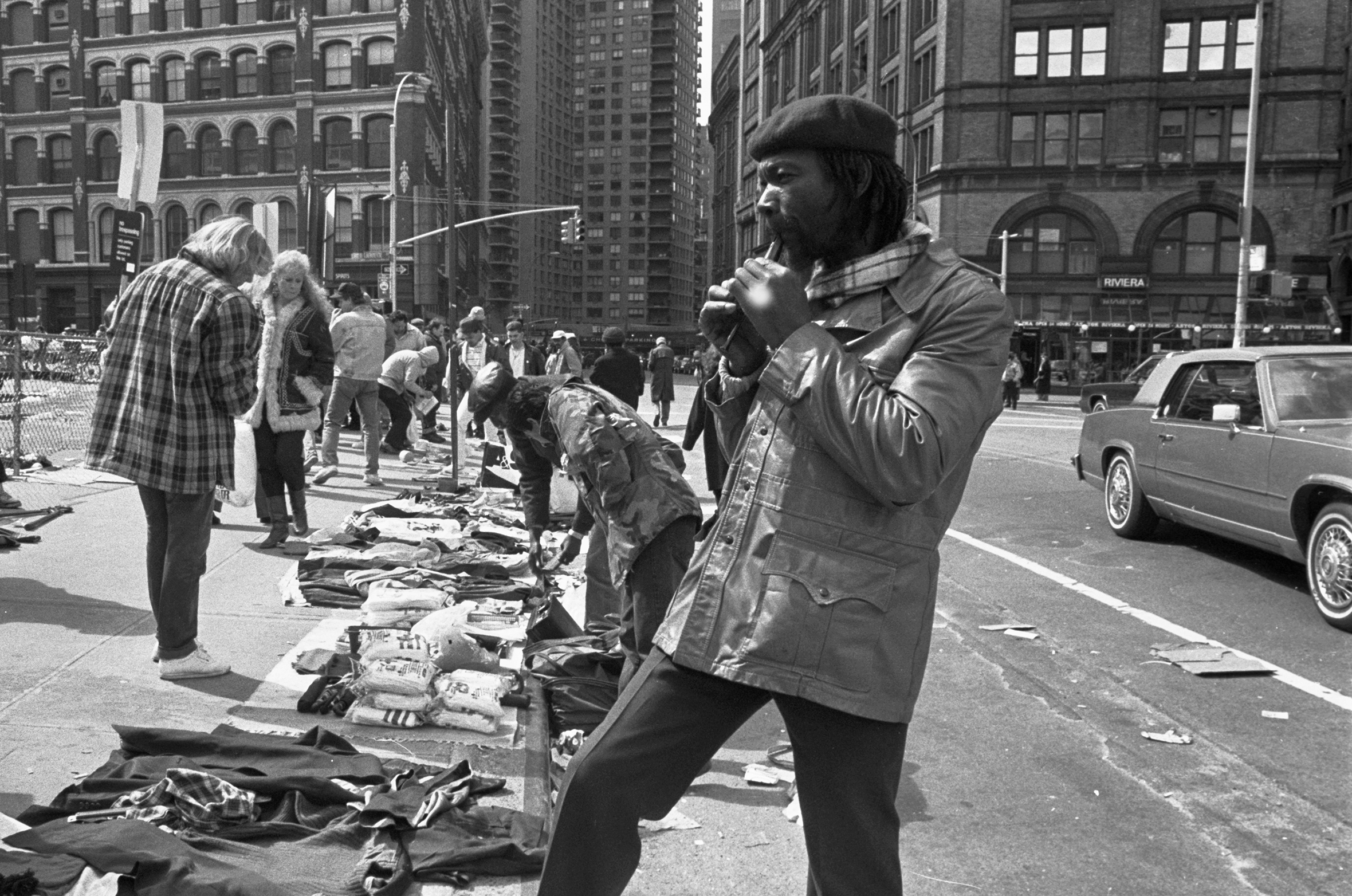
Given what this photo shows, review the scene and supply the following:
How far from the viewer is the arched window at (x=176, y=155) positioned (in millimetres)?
51875

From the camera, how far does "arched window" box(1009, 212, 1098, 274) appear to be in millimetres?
47125

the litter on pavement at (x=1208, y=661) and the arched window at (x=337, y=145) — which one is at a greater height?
the arched window at (x=337, y=145)

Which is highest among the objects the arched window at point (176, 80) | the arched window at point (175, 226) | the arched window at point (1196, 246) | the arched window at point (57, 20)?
the arched window at point (57, 20)

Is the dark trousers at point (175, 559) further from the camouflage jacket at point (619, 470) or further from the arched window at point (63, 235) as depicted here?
the arched window at point (63, 235)

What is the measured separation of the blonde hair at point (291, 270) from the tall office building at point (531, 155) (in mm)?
110807

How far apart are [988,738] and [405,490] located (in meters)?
7.52

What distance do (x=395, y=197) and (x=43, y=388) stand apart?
2309 cm

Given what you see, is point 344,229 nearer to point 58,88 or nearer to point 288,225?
point 288,225

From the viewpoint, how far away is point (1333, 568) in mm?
6984

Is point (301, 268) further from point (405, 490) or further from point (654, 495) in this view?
point (654, 495)

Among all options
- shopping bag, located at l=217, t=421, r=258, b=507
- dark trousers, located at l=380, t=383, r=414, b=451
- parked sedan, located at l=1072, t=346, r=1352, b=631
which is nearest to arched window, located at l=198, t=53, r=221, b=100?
dark trousers, located at l=380, t=383, r=414, b=451

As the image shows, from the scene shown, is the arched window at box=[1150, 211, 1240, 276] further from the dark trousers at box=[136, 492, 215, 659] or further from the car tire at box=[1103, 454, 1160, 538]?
A: the dark trousers at box=[136, 492, 215, 659]

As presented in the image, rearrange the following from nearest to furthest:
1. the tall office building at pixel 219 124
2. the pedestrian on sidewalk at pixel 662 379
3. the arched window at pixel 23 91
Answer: the pedestrian on sidewalk at pixel 662 379 < the tall office building at pixel 219 124 < the arched window at pixel 23 91

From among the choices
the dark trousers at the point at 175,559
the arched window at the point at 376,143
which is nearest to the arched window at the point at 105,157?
the arched window at the point at 376,143
